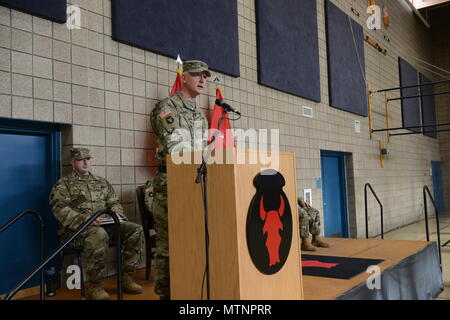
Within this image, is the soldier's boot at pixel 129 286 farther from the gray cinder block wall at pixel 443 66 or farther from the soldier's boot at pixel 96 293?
the gray cinder block wall at pixel 443 66

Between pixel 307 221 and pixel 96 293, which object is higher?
pixel 307 221

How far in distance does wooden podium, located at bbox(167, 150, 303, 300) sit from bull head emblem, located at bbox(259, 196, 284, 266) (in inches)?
3.1

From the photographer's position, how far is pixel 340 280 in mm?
2822

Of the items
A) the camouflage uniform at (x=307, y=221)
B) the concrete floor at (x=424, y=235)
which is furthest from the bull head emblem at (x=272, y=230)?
the concrete floor at (x=424, y=235)

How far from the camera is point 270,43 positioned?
536cm

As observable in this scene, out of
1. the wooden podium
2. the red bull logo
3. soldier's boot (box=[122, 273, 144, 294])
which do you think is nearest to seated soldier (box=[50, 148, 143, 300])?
soldier's boot (box=[122, 273, 144, 294])

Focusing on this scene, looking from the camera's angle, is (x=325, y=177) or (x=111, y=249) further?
(x=325, y=177)

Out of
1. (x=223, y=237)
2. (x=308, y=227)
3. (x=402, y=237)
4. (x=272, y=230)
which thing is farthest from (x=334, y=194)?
(x=223, y=237)

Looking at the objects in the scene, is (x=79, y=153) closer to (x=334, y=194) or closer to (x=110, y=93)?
(x=110, y=93)

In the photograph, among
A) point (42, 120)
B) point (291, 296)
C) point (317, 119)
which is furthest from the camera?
point (317, 119)

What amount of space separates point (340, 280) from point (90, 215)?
178 cm

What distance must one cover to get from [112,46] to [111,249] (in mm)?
1671

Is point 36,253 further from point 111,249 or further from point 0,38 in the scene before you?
point 0,38

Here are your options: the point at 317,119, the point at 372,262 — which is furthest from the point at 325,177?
the point at 372,262
